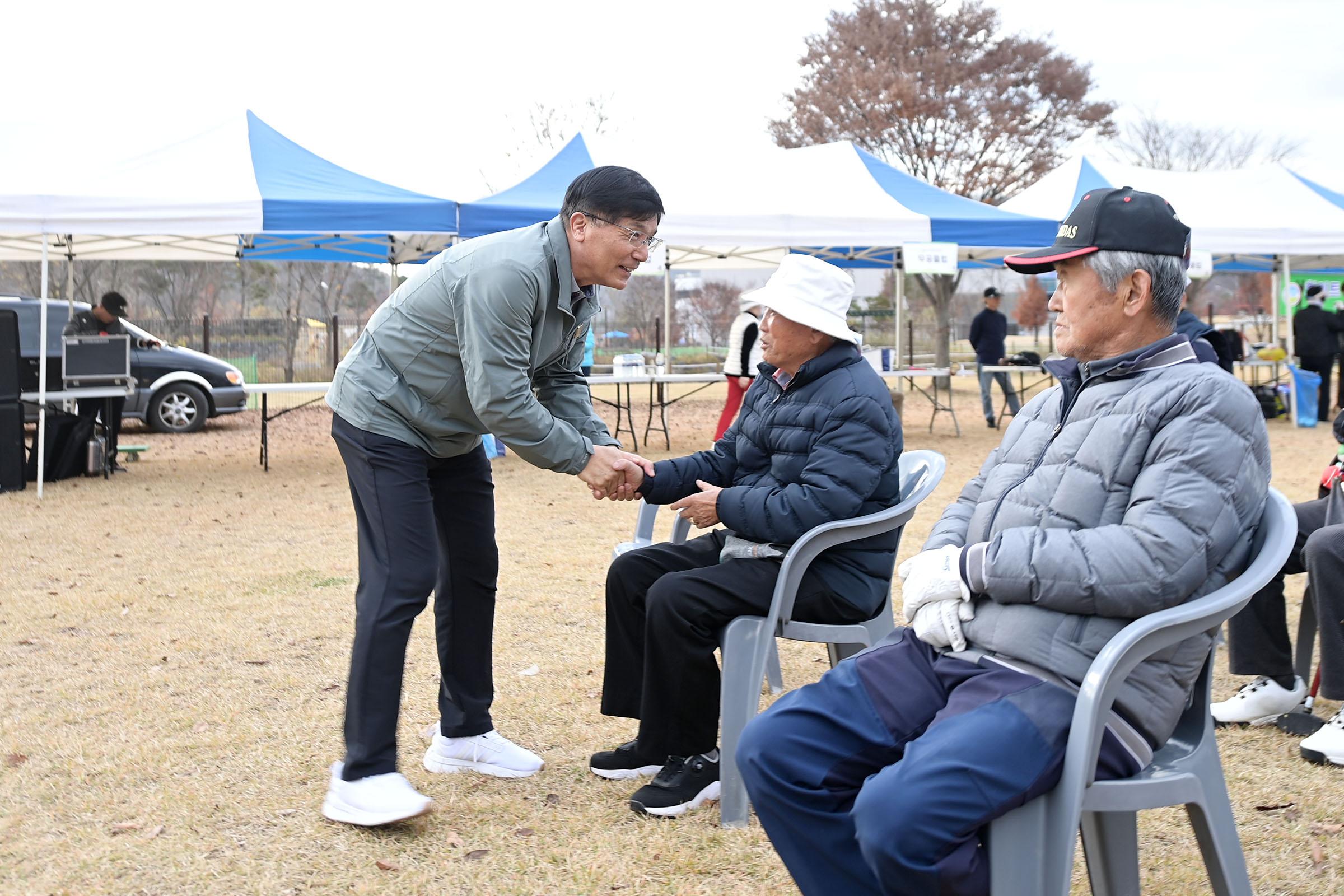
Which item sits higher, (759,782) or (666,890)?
(759,782)

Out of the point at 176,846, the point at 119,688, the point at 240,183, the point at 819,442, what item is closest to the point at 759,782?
the point at 819,442

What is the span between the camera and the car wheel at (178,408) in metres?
14.1

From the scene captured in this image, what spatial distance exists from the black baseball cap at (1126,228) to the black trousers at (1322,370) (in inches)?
582

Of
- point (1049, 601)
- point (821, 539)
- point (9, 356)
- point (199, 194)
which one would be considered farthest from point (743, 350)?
point (1049, 601)

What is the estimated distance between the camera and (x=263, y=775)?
338cm

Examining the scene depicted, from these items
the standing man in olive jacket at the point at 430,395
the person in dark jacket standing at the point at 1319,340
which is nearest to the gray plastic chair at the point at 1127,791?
the standing man in olive jacket at the point at 430,395

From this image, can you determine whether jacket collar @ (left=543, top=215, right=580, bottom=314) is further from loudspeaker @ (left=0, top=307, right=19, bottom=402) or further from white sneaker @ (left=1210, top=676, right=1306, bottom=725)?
loudspeaker @ (left=0, top=307, right=19, bottom=402)

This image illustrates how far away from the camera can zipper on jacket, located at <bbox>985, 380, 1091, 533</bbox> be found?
2305 mm

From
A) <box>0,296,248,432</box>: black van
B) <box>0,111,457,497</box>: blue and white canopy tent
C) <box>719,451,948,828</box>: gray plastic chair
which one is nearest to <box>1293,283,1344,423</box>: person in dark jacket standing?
<box>0,111,457,497</box>: blue and white canopy tent

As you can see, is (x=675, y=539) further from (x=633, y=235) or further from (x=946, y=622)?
(x=946, y=622)

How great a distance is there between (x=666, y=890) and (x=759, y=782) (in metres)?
0.68

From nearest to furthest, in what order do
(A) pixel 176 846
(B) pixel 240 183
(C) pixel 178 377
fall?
(A) pixel 176 846, (B) pixel 240 183, (C) pixel 178 377

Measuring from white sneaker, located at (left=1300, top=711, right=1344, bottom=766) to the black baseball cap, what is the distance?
6.08 feet

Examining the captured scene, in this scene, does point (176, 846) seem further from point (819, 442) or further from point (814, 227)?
point (814, 227)
